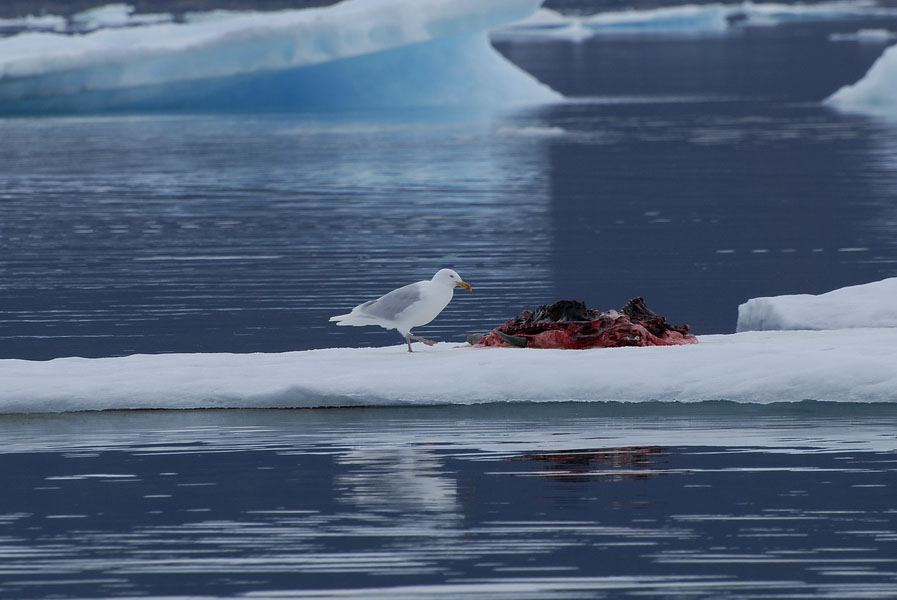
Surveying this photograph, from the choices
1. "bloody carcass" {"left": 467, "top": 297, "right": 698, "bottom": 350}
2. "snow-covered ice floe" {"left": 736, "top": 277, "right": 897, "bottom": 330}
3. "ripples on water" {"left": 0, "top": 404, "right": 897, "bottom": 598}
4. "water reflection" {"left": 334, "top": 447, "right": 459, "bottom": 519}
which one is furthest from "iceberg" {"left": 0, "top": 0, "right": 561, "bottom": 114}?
"water reflection" {"left": 334, "top": 447, "right": 459, "bottom": 519}

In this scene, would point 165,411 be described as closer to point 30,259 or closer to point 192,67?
point 30,259

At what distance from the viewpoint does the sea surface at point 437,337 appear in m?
6.54

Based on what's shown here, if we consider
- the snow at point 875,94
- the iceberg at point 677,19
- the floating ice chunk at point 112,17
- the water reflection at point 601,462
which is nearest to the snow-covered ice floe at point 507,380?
the water reflection at point 601,462

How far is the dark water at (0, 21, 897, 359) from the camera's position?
1395cm

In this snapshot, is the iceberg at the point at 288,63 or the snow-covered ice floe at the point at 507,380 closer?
the snow-covered ice floe at the point at 507,380

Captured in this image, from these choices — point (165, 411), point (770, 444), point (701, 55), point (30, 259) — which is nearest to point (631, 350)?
point (770, 444)

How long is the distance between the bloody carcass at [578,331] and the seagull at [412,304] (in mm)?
504

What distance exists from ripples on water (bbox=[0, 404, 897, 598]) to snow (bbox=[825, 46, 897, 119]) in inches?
1262

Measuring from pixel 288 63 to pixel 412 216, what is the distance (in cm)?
1599

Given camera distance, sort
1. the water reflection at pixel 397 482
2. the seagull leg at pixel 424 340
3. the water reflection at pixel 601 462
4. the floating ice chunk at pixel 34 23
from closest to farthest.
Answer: the water reflection at pixel 397 482, the water reflection at pixel 601 462, the seagull leg at pixel 424 340, the floating ice chunk at pixel 34 23

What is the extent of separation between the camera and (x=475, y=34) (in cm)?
3969

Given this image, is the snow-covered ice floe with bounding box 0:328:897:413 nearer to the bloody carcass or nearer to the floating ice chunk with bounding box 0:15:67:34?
the bloody carcass

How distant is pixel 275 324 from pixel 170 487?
5383 mm

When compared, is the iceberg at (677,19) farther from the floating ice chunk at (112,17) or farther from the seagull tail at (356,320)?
the seagull tail at (356,320)
